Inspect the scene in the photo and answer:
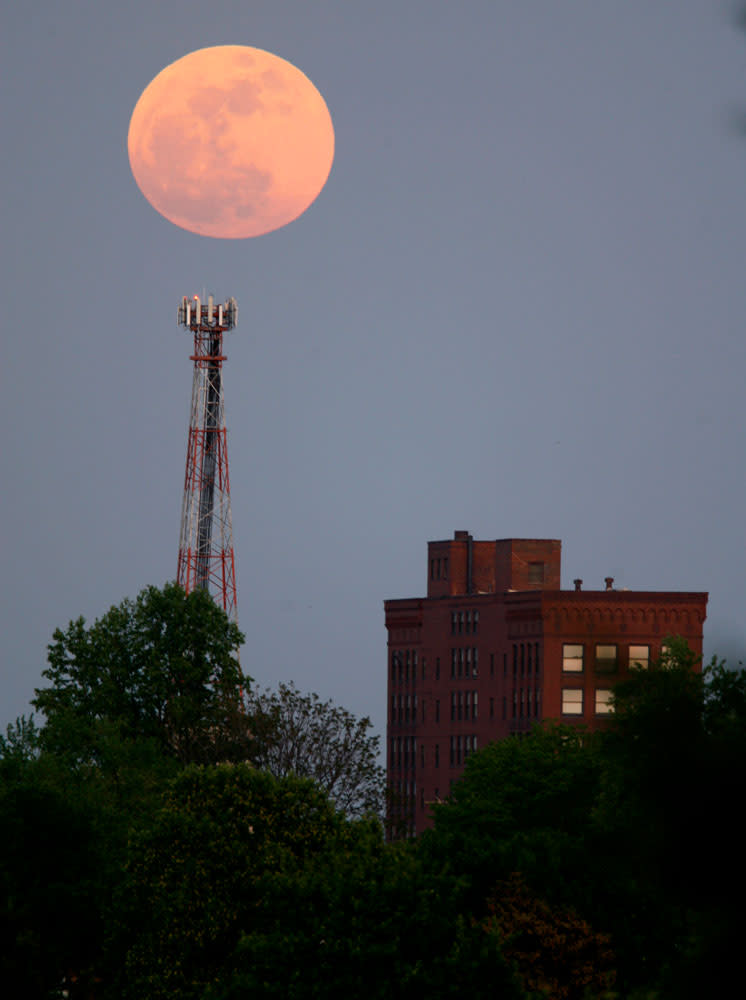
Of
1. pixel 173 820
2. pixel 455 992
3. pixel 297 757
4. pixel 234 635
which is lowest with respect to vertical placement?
pixel 455 992

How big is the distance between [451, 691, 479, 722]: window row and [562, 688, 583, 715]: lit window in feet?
48.8

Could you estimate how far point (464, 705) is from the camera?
19700 centimetres

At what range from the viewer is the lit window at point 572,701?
593 ft

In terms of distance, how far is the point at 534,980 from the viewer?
58.0 meters

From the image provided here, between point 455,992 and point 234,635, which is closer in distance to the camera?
point 455,992

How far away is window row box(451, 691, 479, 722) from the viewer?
195m

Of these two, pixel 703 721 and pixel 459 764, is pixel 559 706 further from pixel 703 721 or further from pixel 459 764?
pixel 703 721

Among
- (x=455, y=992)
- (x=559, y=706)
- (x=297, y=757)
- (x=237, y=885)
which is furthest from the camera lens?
(x=559, y=706)

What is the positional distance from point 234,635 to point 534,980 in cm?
6126

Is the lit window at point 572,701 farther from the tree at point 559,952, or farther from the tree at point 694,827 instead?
the tree at point 694,827

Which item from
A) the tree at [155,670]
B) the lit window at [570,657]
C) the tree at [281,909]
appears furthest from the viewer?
the lit window at [570,657]

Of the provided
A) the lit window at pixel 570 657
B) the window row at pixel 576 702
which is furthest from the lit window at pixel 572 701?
the lit window at pixel 570 657

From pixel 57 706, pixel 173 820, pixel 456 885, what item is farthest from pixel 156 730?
pixel 456 885

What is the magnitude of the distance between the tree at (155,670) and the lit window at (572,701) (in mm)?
69321
